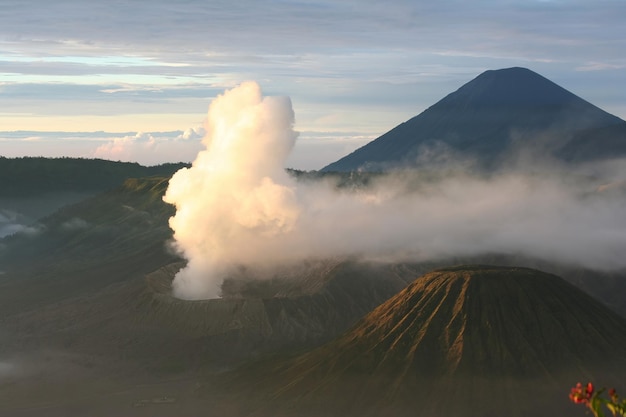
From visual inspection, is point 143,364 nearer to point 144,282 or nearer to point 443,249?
point 144,282

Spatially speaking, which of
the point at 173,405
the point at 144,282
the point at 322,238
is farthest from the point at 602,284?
the point at 173,405

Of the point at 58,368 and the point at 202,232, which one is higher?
the point at 202,232

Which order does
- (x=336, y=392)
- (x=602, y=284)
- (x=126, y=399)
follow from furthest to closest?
(x=602, y=284) < (x=126, y=399) < (x=336, y=392)

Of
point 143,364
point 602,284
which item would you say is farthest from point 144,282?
point 602,284

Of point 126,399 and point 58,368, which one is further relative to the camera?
point 58,368

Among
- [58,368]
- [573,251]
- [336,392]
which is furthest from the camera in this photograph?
[573,251]

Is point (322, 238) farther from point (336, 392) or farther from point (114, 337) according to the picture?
point (336, 392)
